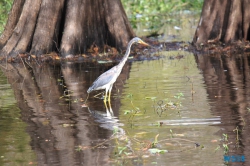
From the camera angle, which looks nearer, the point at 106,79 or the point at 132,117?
the point at 132,117

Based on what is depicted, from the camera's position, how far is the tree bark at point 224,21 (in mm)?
17281

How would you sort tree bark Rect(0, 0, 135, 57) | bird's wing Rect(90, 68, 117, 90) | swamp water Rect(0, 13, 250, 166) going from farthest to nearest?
tree bark Rect(0, 0, 135, 57)
bird's wing Rect(90, 68, 117, 90)
swamp water Rect(0, 13, 250, 166)

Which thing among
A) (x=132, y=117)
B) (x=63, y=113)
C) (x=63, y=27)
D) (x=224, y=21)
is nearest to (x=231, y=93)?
(x=132, y=117)

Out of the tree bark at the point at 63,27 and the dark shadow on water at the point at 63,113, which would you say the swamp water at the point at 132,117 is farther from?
the tree bark at the point at 63,27

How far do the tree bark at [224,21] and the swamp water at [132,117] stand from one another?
234 cm

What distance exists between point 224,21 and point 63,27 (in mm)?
4261

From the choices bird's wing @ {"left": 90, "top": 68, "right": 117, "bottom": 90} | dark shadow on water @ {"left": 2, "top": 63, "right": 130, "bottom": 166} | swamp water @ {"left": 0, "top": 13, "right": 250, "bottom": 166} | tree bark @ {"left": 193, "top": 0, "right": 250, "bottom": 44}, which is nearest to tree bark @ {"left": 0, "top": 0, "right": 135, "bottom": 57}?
dark shadow on water @ {"left": 2, "top": 63, "right": 130, "bottom": 166}

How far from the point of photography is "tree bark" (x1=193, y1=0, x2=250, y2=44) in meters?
17.3

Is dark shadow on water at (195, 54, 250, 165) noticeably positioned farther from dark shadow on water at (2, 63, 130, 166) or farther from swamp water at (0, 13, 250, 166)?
dark shadow on water at (2, 63, 130, 166)

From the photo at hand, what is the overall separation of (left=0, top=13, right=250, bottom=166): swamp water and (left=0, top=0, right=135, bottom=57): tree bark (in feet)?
5.83

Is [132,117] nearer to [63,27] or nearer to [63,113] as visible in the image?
[63,113]

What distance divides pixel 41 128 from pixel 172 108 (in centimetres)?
215

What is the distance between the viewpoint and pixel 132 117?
9.59m

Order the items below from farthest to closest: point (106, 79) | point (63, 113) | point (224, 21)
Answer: point (224, 21), point (106, 79), point (63, 113)
